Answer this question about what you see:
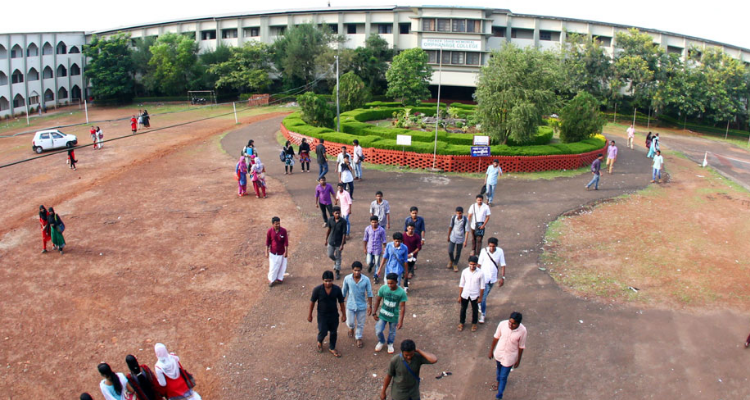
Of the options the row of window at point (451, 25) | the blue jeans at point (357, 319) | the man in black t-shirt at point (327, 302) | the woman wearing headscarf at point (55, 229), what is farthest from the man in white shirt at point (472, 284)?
the row of window at point (451, 25)

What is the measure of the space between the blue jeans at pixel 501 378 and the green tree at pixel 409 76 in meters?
35.9

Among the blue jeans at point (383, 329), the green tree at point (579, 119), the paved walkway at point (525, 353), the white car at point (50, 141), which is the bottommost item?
the paved walkway at point (525, 353)

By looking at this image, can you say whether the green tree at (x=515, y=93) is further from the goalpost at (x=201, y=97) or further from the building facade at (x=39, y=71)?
the building facade at (x=39, y=71)

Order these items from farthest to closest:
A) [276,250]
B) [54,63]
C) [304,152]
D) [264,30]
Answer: [264,30], [54,63], [304,152], [276,250]

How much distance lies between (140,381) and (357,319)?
340cm

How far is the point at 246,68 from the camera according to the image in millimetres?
49750

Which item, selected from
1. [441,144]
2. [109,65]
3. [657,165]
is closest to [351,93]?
[441,144]

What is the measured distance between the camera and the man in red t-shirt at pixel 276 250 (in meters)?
10.3

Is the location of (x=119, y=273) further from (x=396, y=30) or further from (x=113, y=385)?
(x=396, y=30)

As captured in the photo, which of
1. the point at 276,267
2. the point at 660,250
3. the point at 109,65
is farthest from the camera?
the point at 109,65

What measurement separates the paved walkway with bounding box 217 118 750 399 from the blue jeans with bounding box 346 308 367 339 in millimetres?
328

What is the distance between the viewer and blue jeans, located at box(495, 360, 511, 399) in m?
7.13

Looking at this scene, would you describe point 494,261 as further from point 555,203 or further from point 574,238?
point 555,203

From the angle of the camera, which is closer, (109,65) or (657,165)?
(657,165)
